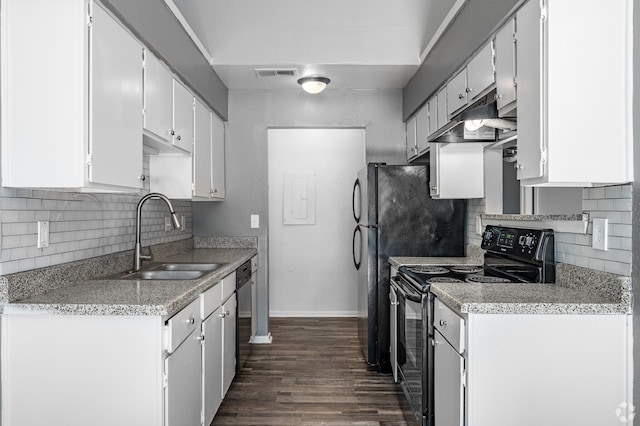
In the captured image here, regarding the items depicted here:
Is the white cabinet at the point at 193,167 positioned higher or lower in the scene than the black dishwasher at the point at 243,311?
higher

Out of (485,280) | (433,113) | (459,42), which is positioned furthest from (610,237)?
(433,113)

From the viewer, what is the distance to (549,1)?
5.66 ft

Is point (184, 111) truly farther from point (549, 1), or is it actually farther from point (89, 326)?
point (549, 1)

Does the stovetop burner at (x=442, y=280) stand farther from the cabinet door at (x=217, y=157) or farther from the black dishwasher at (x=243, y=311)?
the cabinet door at (x=217, y=157)

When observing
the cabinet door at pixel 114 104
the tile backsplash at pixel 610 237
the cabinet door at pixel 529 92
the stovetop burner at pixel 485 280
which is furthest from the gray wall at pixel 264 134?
the cabinet door at pixel 529 92

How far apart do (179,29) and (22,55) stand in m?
1.36

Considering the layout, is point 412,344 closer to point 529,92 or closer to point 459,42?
point 529,92

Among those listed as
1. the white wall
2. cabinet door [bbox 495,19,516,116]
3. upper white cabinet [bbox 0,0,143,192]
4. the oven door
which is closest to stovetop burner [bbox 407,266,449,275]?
the oven door

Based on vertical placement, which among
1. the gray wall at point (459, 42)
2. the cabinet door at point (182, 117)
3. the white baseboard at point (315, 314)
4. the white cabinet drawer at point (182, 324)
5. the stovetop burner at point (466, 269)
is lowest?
the white baseboard at point (315, 314)

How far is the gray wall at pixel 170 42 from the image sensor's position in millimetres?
2203

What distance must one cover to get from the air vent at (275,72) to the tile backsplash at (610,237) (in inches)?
92.2

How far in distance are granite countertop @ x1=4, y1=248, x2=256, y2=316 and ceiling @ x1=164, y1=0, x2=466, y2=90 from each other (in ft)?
5.95

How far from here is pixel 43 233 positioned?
6.70 feet

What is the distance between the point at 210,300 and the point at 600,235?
186 cm
